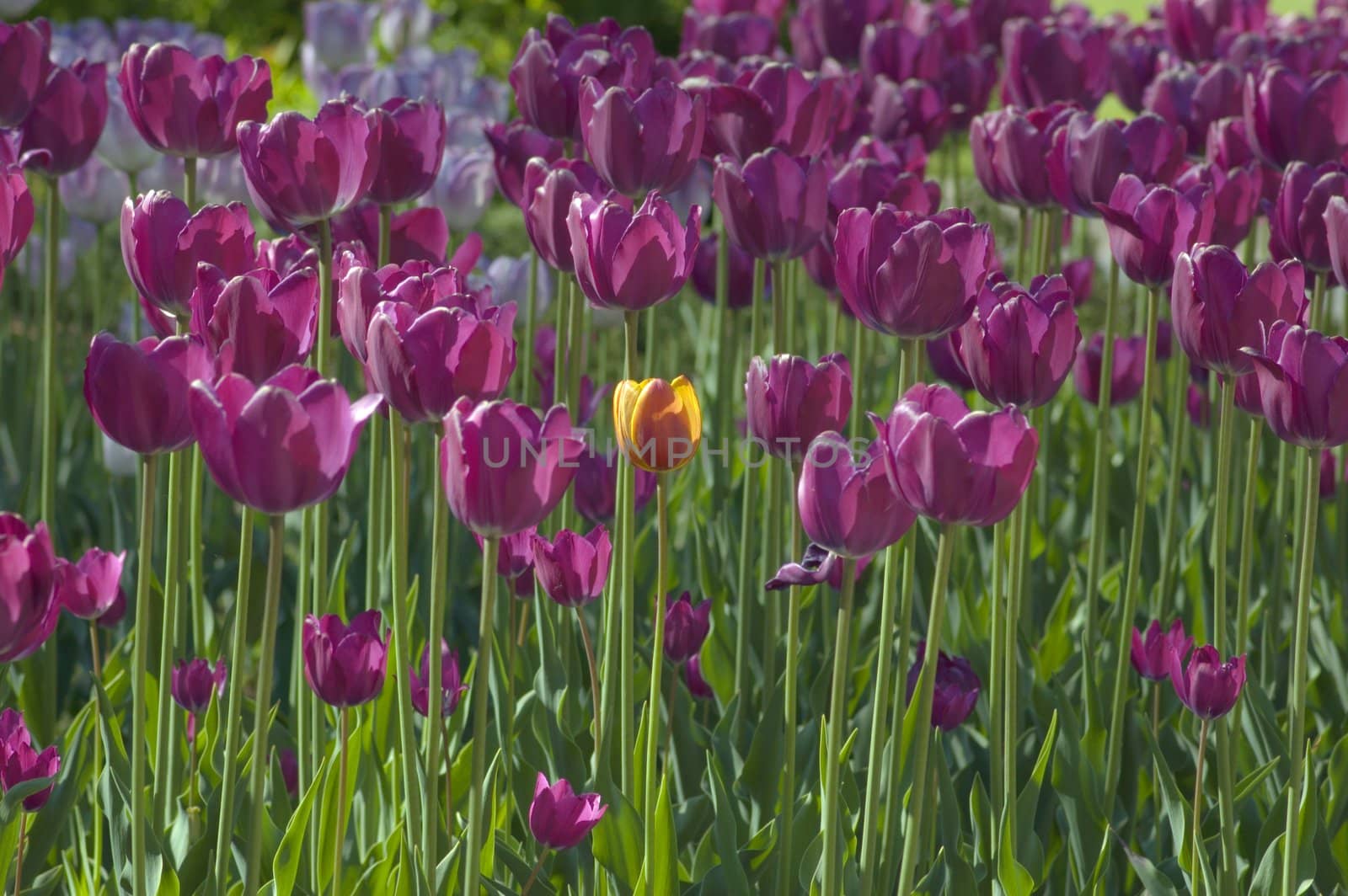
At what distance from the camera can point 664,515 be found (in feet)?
4.58

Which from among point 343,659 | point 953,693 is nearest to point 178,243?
point 343,659

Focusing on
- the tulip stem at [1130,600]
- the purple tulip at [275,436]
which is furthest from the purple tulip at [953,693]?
the purple tulip at [275,436]

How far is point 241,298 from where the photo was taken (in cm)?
137

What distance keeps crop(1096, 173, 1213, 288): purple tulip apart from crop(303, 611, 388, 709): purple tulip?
99cm

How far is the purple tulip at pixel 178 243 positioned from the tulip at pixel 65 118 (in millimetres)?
619

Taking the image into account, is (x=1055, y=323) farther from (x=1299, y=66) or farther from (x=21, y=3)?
(x=21, y=3)

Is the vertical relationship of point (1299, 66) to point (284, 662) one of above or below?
above

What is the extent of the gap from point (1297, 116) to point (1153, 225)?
715 millimetres

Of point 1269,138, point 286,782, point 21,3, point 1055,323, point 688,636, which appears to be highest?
point 21,3

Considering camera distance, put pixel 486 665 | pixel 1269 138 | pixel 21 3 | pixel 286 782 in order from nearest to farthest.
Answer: pixel 486 665
pixel 286 782
pixel 1269 138
pixel 21 3

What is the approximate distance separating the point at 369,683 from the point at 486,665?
247 mm

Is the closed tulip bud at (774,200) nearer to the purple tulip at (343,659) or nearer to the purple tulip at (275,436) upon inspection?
the purple tulip at (343,659)

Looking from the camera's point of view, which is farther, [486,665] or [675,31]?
[675,31]

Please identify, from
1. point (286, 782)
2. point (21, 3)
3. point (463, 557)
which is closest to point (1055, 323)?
point (286, 782)
